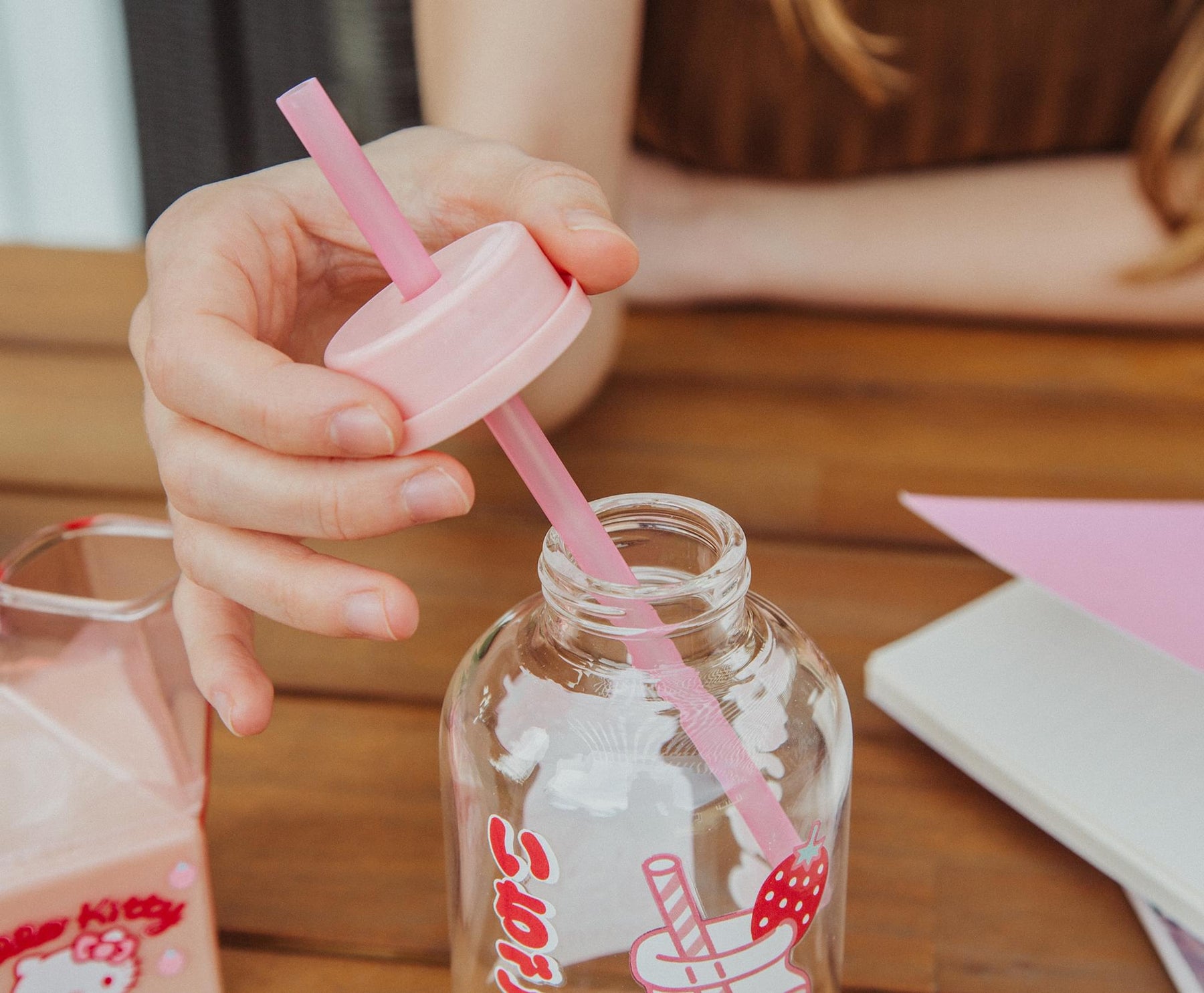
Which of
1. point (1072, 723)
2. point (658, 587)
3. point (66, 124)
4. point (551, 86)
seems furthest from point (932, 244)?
point (66, 124)

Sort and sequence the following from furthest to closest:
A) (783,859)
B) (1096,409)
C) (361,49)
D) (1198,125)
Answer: (361,49) < (1198,125) < (1096,409) < (783,859)

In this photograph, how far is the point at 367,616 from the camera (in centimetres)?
32

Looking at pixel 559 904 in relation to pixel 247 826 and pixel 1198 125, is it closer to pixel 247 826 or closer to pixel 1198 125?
pixel 247 826

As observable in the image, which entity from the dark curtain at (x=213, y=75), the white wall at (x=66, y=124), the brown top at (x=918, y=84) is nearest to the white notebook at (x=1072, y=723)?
the brown top at (x=918, y=84)

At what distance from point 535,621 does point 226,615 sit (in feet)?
0.35

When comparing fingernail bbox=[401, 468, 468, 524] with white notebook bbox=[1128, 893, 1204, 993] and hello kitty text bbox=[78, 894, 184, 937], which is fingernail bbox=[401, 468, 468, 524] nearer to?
hello kitty text bbox=[78, 894, 184, 937]

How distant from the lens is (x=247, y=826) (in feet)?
1.34

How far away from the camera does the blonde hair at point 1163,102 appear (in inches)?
34.7

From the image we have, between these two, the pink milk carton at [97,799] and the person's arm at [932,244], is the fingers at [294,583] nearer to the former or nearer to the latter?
the pink milk carton at [97,799]

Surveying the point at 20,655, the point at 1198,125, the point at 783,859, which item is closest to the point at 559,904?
the point at 783,859

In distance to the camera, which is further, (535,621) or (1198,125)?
(1198,125)

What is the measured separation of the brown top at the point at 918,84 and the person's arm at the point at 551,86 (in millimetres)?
141

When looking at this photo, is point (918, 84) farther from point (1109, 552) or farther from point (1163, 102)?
point (1109, 552)

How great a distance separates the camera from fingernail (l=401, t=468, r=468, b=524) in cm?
30
